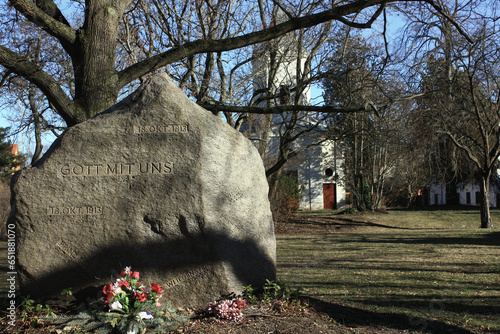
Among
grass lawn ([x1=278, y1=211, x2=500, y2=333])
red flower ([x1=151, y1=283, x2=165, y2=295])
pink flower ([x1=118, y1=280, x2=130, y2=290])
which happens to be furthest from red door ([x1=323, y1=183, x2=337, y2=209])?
pink flower ([x1=118, y1=280, x2=130, y2=290])

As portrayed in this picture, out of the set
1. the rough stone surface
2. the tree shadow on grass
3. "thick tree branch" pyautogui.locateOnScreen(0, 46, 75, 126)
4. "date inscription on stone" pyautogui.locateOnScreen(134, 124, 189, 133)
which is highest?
"thick tree branch" pyautogui.locateOnScreen(0, 46, 75, 126)

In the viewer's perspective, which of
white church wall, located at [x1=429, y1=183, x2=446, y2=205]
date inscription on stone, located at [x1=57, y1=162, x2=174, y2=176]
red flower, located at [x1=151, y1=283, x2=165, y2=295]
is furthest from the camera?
white church wall, located at [x1=429, y1=183, x2=446, y2=205]

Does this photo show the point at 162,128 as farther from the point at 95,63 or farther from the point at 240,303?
the point at 95,63

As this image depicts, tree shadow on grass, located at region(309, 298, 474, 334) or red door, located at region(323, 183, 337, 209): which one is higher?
red door, located at region(323, 183, 337, 209)

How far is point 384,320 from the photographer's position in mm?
5148

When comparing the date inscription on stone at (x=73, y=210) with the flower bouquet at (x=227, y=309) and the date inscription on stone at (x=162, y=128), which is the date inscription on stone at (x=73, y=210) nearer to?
the date inscription on stone at (x=162, y=128)

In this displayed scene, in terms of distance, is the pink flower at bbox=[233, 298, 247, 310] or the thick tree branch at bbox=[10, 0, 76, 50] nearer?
the pink flower at bbox=[233, 298, 247, 310]

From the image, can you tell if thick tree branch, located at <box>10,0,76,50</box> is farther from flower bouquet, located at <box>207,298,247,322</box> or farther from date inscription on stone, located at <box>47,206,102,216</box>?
flower bouquet, located at <box>207,298,247,322</box>

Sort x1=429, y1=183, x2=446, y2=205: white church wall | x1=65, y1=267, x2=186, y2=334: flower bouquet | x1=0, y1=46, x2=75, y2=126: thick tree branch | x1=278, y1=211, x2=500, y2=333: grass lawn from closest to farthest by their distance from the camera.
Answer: x1=65, y1=267, x2=186, y2=334: flower bouquet → x1=278, y1=211, x2=500, y2=333: grass lawn → x1=0, y1=46, x2=75, y2=126: thick tree branch → x1=429, y1=183, x2=446, y2=205: white church wall

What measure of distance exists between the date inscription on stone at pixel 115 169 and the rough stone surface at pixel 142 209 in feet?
0.04

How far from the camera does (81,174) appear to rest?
549cm

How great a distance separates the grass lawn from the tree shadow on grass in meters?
0.05

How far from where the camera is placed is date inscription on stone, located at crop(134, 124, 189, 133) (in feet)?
18.0

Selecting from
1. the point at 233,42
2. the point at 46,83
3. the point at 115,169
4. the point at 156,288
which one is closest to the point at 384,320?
the point at 156,288
